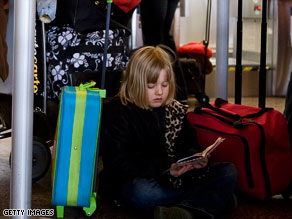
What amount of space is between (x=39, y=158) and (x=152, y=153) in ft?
1.86

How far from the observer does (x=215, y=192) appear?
2.15m

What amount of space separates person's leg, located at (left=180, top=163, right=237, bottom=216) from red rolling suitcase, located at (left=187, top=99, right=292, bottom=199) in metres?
0.14

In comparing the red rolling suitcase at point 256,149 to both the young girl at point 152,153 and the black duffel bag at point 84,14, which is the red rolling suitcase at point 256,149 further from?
the black duffel bag at point 84,14

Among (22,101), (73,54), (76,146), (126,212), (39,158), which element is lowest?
(126,212)

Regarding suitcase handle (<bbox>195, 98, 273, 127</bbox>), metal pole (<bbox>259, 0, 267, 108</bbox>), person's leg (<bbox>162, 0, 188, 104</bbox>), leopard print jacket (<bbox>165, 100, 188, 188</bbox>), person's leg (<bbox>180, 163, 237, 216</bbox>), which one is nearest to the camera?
person's leg (<bbox>180, 163, 237, 216</bbox>)

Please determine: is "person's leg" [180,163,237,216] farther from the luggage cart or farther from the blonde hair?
the luggage cart

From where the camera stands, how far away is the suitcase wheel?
2508 millimetres

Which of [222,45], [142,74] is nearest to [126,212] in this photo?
[142,74]

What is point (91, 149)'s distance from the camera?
6.55 feet

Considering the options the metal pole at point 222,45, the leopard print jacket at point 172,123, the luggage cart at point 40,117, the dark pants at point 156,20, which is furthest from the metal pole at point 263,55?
the luggage cart at point 40,117

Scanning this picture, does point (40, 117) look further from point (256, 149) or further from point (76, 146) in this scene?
point (256, 149)

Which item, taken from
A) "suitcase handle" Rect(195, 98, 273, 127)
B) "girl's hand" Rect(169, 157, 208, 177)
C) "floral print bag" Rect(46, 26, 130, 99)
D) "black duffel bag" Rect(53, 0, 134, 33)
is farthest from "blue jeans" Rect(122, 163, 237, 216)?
"black duffel bag" Rect(53, 0, 134, 33)

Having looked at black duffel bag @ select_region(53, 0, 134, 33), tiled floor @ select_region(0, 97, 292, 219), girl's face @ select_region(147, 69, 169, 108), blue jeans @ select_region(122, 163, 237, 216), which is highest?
black duffel bag @ select_region(53, 0, 134, 33)

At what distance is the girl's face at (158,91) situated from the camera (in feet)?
7.19
